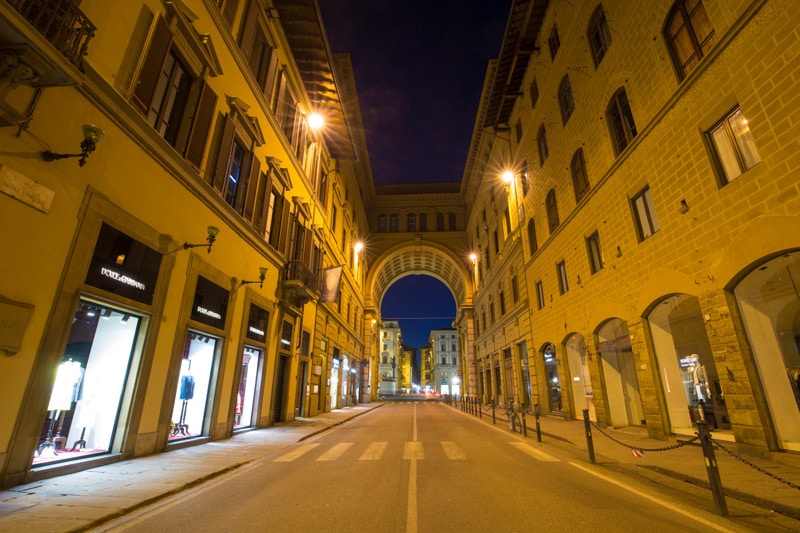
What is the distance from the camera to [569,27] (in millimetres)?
15008

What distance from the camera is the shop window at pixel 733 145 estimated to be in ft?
23.8

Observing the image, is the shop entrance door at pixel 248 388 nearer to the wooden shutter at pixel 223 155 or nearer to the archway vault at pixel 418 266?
the wooden shutter at pixel 223 155

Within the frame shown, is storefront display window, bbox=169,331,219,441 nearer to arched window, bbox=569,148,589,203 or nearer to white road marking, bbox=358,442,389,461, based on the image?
white road marking, bbox=358,442,389,461

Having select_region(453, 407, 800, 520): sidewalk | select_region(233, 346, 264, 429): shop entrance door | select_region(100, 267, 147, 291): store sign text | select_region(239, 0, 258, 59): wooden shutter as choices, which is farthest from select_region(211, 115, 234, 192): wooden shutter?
select_region(453, 407, 800, 520): sidewalk

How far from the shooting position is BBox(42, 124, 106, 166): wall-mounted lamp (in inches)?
221

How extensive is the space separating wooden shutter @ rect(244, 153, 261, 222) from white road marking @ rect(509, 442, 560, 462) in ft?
36.3

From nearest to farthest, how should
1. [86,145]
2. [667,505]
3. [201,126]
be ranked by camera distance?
[667,505], [86,145], [201,126]

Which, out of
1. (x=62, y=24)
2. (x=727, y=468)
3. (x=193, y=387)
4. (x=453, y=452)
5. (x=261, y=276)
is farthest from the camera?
(x=261, y=276)

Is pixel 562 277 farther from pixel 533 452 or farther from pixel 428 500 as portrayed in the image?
pixel 428 500

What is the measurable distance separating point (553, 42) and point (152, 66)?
664 inches

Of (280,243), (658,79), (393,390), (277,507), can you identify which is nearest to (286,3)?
(280,243)

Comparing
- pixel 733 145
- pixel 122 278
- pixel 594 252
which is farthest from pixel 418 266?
pixel 122 278

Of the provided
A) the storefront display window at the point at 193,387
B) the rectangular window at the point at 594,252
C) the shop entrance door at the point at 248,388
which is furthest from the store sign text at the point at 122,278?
the rectangular window at the point at 594,252

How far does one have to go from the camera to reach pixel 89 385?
7.05 m
